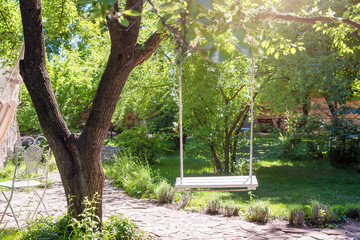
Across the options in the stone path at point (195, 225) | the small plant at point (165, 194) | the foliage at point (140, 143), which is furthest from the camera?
Result: the foliage at point (140, 143)

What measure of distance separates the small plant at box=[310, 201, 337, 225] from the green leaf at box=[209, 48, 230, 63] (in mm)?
3924

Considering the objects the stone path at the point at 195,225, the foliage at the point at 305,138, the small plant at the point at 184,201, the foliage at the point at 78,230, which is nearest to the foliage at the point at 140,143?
the foliage at the point at 305,138

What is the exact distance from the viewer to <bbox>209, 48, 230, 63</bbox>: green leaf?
1461 millimetres

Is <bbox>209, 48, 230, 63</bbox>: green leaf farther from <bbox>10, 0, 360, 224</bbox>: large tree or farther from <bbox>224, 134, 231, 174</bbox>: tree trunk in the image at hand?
<bbox>224, 134, 231, 174</bbox>: tree trunk

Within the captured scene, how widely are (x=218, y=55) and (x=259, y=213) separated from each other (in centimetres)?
384

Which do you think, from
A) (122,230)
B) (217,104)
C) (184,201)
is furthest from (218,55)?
(217,104)

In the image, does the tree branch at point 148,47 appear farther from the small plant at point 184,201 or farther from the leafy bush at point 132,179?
the leafy bush at point 132,179

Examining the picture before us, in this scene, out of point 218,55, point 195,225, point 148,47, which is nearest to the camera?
point 218,55

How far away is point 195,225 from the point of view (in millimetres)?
4652

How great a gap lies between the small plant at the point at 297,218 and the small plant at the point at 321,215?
159 millimetres

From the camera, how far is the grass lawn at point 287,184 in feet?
19.8

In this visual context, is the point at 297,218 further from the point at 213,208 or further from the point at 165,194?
the point at 165,194

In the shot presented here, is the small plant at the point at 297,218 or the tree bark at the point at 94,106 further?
the small plant at the point at 297,218

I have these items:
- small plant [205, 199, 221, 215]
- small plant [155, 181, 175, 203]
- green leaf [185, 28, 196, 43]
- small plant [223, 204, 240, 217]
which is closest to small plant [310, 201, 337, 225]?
small plant [223, 204, 240, 217]
